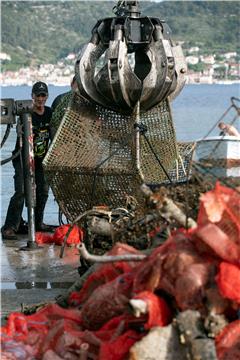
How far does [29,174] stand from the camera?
36.1ft

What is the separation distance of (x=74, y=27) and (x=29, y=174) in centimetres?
15266

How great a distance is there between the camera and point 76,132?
1148 cm

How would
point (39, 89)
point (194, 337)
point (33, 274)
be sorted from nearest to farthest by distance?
point (194, 337) < point (33, 274) < point (39, 89)

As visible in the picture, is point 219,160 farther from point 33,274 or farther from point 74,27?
point 74,27

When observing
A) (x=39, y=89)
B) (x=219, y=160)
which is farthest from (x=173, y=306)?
(x=39, y=89)

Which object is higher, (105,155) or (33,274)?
(105,155)

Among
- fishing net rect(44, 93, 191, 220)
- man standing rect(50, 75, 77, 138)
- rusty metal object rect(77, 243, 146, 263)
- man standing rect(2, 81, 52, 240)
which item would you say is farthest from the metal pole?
rusty metal object rect(77, 243, 146, 263)

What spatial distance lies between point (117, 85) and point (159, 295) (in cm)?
546

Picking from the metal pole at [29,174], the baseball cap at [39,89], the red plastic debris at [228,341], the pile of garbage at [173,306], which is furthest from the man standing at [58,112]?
the red plastic debris at [228,341]

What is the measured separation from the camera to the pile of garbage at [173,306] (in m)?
5.44

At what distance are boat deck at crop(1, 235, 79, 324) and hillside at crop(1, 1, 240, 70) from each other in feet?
350

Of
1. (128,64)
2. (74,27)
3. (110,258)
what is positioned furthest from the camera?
(74,27)

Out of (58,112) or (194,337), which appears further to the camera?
(58,112)

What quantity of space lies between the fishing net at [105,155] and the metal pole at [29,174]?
206 millimetres
